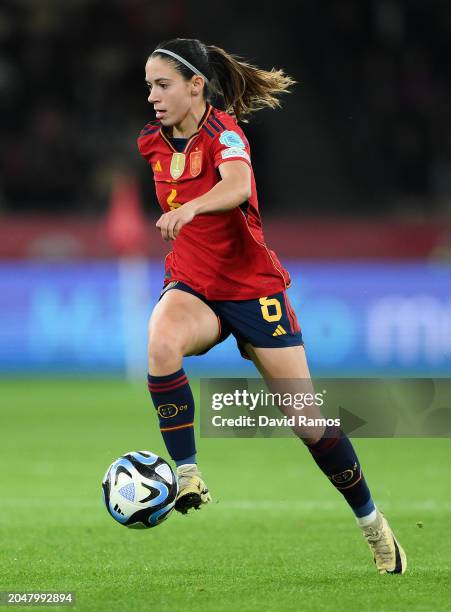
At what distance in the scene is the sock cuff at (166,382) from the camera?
4.91 m

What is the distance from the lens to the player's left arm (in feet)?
14.1

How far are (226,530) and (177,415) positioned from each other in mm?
1553

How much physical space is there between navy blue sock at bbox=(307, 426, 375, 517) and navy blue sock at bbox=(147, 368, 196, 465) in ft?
1.64

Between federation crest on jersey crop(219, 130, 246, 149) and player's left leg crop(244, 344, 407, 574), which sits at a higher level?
federation crest on jersey crop(219, 130, 246, 149)

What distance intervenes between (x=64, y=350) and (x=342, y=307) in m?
3.13

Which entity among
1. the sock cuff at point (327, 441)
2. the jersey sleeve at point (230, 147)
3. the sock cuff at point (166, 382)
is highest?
the jersey sleeve at point (230, 147)

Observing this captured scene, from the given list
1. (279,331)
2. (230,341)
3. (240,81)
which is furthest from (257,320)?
(230,341)

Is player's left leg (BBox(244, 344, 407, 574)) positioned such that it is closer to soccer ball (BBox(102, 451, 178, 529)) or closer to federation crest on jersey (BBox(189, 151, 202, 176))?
soccer ball (BBox(102, 451, 178, 529))

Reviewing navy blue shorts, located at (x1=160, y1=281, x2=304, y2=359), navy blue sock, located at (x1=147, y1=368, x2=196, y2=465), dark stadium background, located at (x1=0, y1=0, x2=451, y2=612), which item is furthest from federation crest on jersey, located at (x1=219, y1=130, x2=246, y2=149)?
dark stadium background, located at (x1=0, y1=0, x2=451, y2=612)

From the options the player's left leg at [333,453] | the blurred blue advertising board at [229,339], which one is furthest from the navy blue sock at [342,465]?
the blurred blue advertising board at [229,339]

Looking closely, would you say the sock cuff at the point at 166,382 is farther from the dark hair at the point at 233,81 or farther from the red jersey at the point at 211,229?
the dark hair at the point at 233,81

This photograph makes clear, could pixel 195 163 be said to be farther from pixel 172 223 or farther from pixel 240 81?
pixel 172 223

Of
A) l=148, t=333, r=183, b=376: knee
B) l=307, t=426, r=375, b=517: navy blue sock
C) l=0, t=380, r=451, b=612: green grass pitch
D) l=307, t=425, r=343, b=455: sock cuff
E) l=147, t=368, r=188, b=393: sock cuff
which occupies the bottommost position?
l=0, t=380, r=451, b=612: green grass pitch

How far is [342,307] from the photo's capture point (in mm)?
13953
